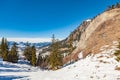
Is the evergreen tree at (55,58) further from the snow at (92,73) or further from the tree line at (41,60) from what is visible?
the snow at (92,73)

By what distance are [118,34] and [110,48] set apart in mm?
12841

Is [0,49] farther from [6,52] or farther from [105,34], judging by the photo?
[105,34]

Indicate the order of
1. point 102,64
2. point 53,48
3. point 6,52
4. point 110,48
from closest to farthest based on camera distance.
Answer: point 102,64, point 110,48, point 53,48, point 6,52

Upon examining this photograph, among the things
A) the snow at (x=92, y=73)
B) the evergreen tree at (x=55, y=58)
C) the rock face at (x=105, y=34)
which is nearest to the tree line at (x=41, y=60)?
the evergreen tree at (x=55, y=58)

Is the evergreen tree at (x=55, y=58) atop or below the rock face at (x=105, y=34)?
below

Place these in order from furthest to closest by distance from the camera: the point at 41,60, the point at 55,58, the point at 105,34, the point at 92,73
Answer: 1. the point at 41,60
2. the point at 55,58
3. the point at 105,34
4. the point at 92,73

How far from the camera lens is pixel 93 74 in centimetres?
3644

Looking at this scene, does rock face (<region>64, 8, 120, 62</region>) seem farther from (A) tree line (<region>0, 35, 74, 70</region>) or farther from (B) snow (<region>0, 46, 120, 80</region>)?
(A) tree line (<region>0, 35, 74, 70</region>)

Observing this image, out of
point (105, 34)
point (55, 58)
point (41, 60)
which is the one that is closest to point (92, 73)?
point (105, 34)

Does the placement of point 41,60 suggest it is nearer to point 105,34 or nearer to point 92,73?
point 105,34

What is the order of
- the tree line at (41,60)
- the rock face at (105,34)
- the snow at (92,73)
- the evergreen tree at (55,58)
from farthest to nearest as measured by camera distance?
the tree line at (41,60) < the evergreen tree at (55,58) < the rock face at (105,34) < the snow at (92,73)

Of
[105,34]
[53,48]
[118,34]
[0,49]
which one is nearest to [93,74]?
[118,34]

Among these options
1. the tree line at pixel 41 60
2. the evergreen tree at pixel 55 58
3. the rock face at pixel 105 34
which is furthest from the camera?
the tree line at pixel 41 60

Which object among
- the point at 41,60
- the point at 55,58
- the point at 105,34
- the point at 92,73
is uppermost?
the point at 105,34
